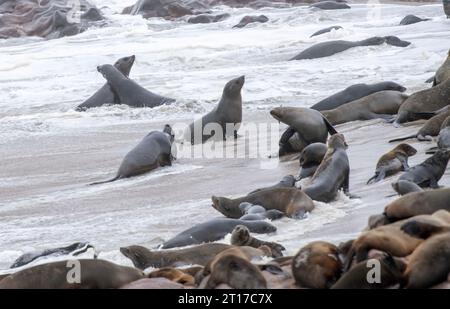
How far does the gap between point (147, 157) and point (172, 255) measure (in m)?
3.53

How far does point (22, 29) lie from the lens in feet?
87.7

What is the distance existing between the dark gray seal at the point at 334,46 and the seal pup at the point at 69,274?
1191 cm

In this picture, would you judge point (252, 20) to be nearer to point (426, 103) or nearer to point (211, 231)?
point (426, 103)

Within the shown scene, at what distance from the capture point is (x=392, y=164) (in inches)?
257

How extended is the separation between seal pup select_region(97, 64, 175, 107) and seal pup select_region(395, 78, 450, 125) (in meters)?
3.82

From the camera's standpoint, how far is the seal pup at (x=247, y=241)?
475 cm

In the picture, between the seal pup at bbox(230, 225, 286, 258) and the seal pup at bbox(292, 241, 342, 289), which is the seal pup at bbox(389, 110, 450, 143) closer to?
the seal pup at bbox(230, 225, 286, 258)

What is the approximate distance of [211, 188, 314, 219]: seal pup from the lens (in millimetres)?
5836

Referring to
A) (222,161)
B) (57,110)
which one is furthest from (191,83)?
(222,161)

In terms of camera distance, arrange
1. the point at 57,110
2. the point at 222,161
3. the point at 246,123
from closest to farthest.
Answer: the point at 222,161
the point at 246,123
the point at 57,110

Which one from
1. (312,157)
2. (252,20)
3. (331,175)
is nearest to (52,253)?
(331,175)

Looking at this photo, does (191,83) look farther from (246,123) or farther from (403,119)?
(403,119)
